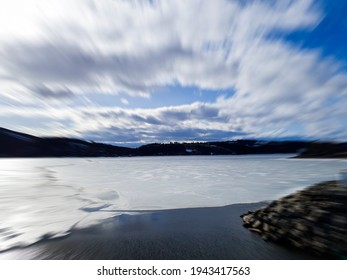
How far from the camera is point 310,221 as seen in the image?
5.09 metres

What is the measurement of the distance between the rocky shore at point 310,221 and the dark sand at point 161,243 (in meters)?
0.32

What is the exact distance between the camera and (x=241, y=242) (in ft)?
17.0

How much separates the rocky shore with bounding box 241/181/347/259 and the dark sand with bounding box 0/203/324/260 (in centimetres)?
32

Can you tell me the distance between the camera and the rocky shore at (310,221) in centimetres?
455

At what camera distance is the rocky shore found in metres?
4.55

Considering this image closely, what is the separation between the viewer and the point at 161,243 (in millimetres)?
5148

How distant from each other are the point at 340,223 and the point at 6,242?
27.9ft

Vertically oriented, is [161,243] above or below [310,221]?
below

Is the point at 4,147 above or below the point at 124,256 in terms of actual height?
above

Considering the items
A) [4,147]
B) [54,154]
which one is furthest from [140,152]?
[4,147]

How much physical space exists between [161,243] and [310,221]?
3.85 metres

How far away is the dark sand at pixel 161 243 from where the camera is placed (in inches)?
182

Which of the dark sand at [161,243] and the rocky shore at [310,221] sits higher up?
the rocky shore at [310,221]
